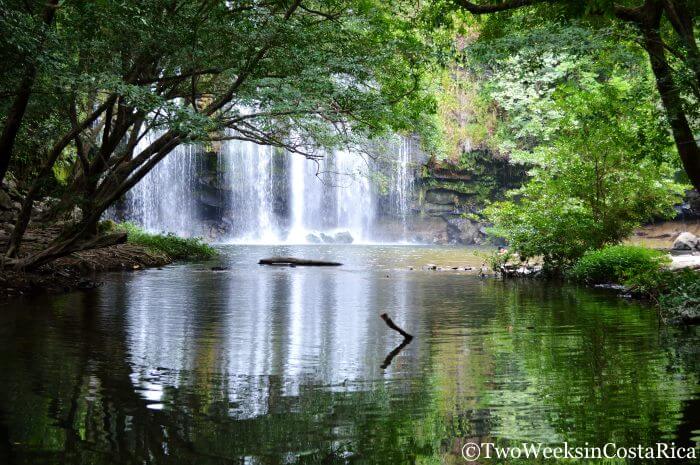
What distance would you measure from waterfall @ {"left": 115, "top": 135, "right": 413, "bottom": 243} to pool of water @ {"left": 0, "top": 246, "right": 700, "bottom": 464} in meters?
32.4

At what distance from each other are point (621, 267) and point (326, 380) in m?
11.7

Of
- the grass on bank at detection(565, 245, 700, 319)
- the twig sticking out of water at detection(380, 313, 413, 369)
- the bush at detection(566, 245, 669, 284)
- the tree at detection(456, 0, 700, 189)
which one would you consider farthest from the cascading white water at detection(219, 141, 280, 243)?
the twig sticking out of water at detection(380, 313, 413, 369)

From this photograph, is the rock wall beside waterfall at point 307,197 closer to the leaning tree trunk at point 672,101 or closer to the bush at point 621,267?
the bush at point 621,267

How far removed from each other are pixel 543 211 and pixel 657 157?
750 cm

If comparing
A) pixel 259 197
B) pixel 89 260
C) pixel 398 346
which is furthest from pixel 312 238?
pixel 398 346

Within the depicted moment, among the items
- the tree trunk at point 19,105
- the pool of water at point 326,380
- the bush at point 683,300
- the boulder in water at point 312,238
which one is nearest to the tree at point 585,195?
the pool of water at point 326,380

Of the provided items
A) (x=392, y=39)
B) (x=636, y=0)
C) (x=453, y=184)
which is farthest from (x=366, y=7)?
(x=453, y=184)

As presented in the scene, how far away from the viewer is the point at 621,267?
1614cm

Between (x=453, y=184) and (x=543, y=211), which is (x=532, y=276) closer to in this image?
(x=543, y=211)

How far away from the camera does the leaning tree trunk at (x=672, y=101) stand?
1033 centimetres

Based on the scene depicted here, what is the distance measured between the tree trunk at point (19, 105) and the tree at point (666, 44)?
22.5 ft

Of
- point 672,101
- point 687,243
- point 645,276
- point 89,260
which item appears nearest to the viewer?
point 672,101

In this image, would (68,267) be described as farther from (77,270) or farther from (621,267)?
(621,267)

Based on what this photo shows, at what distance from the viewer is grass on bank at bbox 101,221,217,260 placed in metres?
25.2
